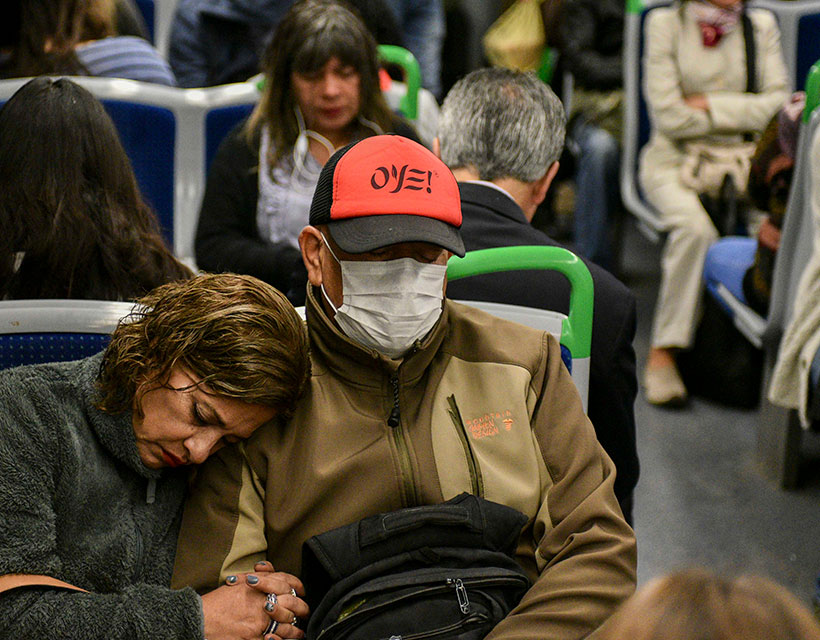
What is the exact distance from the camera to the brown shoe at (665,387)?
3713 millimetres

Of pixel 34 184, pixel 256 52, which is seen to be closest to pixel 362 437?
pixel 34 184

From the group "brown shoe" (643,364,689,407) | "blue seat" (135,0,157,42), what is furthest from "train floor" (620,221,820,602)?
"blue seat" (135,0,157,42)

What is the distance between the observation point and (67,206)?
5.75 ft

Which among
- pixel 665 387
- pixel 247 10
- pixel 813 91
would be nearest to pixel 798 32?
pixel 665 387

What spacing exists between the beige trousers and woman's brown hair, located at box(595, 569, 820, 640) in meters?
A: 3.13

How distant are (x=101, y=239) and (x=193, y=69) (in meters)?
2.32

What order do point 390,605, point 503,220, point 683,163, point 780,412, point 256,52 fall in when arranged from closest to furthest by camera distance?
point 390,605 → point 503,220 → point 780,412 → point 256,52 → point 683,163

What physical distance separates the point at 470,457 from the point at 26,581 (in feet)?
2.05

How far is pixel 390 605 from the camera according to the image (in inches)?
51.8

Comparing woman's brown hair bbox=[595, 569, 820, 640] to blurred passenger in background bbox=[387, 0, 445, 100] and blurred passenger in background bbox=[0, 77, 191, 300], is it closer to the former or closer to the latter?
blurred passenger in background bbox=[0, 77, 191, 300]

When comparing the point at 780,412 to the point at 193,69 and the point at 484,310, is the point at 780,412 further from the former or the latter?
the point at 193,69

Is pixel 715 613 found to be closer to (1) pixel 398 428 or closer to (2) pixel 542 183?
(1) pixel 398 428

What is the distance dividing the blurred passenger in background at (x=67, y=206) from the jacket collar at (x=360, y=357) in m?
0.48

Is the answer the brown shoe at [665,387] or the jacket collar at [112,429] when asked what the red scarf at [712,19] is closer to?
the brown shoe at [665,387]
